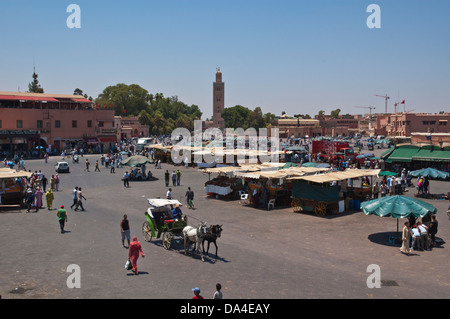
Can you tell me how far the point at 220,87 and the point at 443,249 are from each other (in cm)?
16432

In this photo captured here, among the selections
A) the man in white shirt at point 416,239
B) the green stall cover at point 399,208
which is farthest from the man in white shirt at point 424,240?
the green stall cover at point 399,208

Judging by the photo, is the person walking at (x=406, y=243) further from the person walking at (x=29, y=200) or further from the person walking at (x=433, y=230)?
the person walking at (x=29, y=200)

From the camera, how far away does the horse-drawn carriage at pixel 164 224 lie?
14.7 meters

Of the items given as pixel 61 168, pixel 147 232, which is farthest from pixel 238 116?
pixel 147 232

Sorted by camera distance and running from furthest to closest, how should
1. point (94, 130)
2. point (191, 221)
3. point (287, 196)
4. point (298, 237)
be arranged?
1. point (94, 130)
2. point (287, 196)
3. point (191, 221)
4. point (298, 237)

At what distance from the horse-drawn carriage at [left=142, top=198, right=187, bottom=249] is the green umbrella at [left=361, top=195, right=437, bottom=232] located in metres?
7.00

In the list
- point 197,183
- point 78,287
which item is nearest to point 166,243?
point 78,287

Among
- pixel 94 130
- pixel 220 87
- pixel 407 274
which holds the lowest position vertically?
pixel 407 274

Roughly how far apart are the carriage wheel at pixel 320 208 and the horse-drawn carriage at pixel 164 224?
7.95 meters

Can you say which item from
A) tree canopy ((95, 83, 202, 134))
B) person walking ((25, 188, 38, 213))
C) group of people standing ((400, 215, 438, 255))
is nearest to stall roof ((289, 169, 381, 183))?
group of people standing ((400, 215, 438, 255))

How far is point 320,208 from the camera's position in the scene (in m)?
20.9

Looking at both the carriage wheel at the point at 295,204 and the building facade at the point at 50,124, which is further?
the building facade at the point at 50,124
